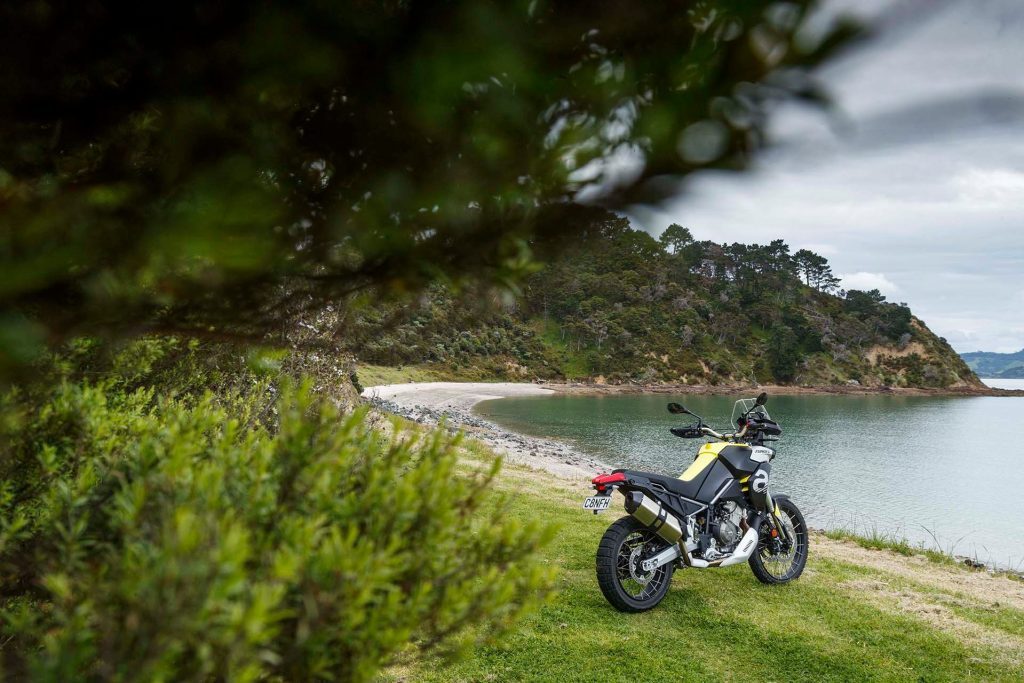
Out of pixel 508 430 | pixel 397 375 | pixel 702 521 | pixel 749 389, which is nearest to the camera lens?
pixel 702 521

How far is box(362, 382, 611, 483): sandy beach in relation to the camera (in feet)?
68.5

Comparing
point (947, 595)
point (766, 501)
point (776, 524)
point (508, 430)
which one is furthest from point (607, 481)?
point (508, 430)

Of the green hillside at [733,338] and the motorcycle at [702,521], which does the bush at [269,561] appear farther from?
the green hillside at [733,338]

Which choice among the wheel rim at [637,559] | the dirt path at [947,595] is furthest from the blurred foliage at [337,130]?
the dirt path at [947,595]

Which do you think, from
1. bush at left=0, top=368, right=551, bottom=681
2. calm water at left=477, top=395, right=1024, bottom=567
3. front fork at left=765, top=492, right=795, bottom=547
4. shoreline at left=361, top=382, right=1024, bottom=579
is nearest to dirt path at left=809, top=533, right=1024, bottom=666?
front fork at left=765, top=492, right=795, bottom=547

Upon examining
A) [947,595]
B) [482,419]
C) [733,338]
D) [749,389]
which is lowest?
[482,419]

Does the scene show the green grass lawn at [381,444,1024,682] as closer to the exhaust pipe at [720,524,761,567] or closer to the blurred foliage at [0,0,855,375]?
the exhaust pipe at [720,524,761,567]

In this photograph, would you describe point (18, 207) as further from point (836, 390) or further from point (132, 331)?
point (836, 390)

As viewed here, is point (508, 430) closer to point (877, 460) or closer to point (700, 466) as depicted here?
point (877, 460)

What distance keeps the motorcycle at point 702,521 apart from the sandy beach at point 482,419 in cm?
164

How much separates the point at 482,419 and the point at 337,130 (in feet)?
125

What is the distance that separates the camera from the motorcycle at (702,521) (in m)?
5.70

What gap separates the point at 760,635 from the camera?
5562 mm

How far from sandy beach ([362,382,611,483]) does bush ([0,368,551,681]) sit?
374 mm
